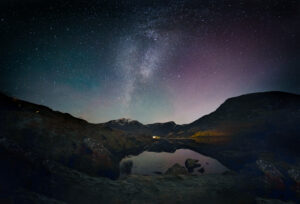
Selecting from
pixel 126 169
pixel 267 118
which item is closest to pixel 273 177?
pixel 126 169

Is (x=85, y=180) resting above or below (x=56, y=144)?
below

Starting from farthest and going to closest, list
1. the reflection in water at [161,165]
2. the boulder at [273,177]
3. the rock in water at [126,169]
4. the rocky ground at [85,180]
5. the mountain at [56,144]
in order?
the reflection in water at [161,165]
the rock in water at [126,169]
the mountain at [56,144]
the boulder at [273,177]
the rocky ground at [85,180]

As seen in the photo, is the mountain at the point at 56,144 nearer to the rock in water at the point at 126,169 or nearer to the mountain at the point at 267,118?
the rock in water at the point at 126,169

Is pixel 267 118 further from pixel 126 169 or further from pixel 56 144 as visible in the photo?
pixel 56 144

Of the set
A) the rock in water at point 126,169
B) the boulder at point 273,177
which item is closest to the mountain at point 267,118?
the boulder at point 273,177

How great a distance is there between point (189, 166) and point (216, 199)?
509 inches

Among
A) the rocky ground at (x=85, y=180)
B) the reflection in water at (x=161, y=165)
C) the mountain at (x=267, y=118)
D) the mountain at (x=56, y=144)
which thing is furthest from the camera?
the mountain at (x=267, y=118)

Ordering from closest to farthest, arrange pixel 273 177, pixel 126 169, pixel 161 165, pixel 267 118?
pixel 273 177, pixel 126 169, pixel 161 165, pixel 267 118

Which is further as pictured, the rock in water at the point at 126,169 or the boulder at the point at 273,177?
the rock in water at the point at 126,169

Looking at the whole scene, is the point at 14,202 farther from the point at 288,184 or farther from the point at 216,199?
the point at 288,184

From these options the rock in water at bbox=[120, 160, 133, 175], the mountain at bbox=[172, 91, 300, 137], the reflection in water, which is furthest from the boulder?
the mountain at bbox=[172, 91, 300, 137]

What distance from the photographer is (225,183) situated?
15.1m

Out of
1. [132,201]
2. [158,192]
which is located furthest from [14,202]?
[158,192]

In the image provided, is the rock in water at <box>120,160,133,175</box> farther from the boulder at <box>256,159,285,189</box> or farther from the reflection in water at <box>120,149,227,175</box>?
the boulder at <box>256,159,285,189</box>
